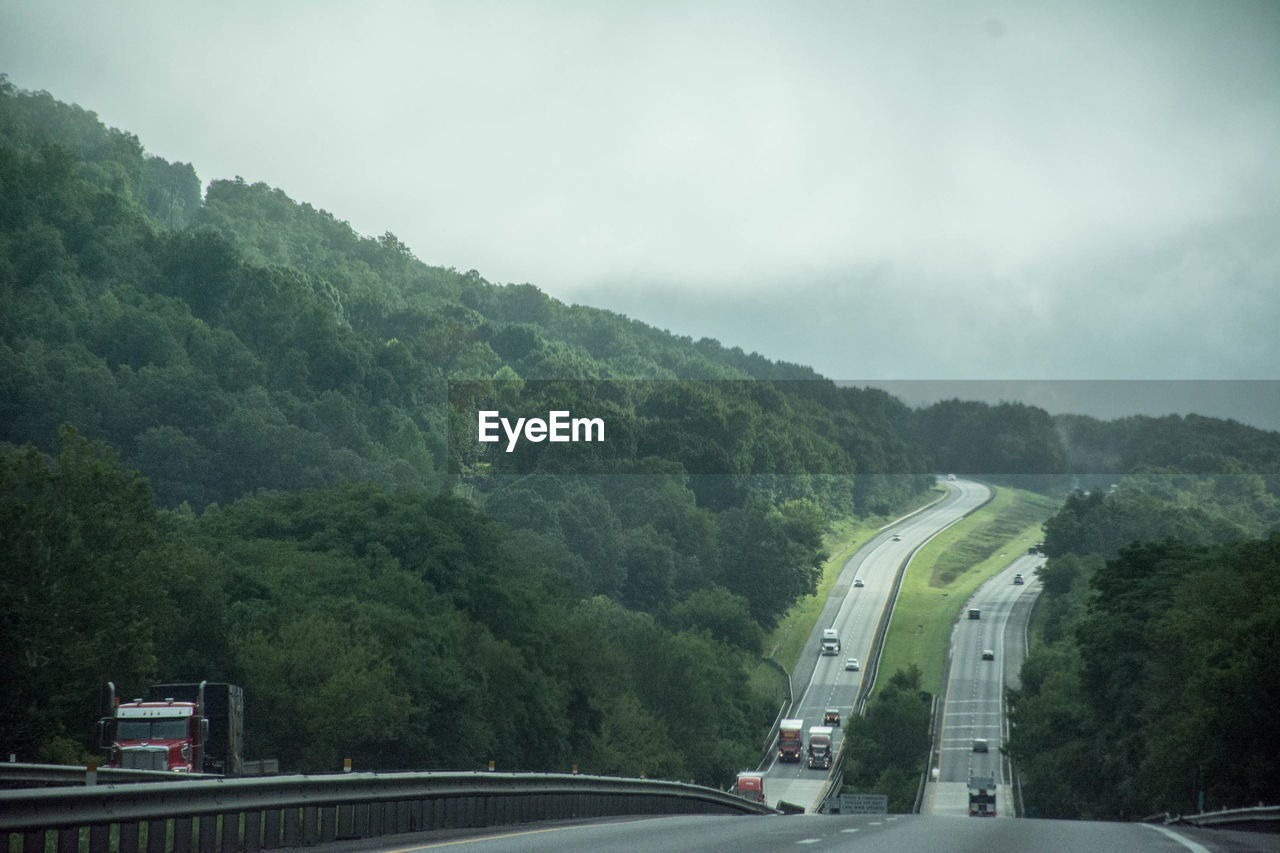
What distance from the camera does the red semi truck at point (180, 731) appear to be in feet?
106

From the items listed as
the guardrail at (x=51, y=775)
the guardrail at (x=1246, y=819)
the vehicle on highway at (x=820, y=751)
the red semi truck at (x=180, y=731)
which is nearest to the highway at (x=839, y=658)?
the vehicle on highway at (x=820, y=751)

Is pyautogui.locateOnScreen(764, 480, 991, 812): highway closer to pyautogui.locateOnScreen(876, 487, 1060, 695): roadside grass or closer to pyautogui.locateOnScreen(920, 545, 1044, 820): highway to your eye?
pyautogui.locateOnScreen(876, 487, 1060, 695): roadside grass

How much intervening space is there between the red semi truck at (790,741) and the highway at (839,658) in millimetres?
806

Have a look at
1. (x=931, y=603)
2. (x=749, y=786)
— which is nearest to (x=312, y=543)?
(x=749, y=786)

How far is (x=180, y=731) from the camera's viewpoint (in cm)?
3328

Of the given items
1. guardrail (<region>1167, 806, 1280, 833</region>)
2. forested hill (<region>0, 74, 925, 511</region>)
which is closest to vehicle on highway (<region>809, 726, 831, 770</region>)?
forested hill (<region>0, 74, 925, 511</region>)

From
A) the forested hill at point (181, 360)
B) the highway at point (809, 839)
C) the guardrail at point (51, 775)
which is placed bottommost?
the highway at point (809, 839)

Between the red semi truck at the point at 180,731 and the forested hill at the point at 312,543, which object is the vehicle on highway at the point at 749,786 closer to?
the forested hill at the point at 312,543

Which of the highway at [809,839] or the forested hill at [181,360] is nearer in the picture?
the highway at [809,839]

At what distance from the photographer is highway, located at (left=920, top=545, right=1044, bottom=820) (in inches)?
4085

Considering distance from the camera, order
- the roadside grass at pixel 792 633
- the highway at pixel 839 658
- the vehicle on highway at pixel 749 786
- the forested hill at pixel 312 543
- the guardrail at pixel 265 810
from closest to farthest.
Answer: the guardrail at pixel 265 810, the forested hill at pixel 312 543, the vehicle on highway at pixel 749 786, the highway at pixel 839 658, the roadside grass at pixel 792 633

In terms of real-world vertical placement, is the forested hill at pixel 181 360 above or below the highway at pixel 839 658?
above

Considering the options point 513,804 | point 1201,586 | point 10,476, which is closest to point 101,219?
point 10,476

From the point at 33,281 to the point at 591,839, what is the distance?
145190 mm
